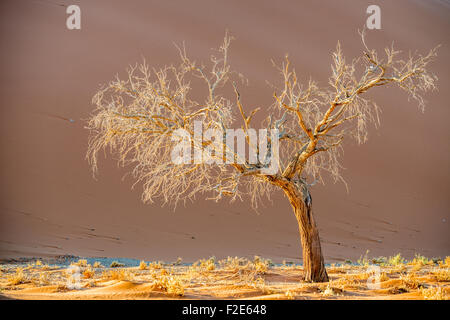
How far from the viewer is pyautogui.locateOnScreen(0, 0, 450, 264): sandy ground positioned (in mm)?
11922

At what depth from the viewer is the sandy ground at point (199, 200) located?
1192cm

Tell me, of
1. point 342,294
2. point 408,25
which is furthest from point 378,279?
point 408,25

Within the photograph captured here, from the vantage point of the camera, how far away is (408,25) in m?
27.4

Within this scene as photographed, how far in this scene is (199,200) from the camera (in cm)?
1493

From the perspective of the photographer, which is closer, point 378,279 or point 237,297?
point 237,297

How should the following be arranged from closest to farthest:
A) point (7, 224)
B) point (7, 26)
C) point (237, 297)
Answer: point (237, 297), point (7, 224), point (7, 26)

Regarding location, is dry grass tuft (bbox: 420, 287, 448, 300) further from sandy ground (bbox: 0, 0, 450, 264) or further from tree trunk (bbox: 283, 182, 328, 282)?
sandy ground (bbox: 0, 0, 450, 264)

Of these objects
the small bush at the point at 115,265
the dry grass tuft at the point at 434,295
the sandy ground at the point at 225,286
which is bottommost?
the small bush at the point at 115,265

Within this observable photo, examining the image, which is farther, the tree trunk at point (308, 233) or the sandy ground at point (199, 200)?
the sandy ground at point (199, 200)

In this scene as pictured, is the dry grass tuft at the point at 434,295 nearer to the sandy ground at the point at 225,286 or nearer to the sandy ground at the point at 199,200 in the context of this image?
the sandy ground at the point at 225,286

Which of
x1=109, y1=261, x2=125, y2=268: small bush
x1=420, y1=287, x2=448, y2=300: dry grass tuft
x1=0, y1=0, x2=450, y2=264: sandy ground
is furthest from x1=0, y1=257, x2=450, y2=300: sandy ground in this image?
x1=0, y1=0, x2=450, y2=264: sandy ground

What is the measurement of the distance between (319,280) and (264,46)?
18.5m

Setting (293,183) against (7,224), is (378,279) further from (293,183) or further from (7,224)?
(7,224)

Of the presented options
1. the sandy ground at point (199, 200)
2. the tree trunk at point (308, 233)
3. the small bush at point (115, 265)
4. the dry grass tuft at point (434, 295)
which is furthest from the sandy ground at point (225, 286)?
the sandy ground at point (199, 200)
